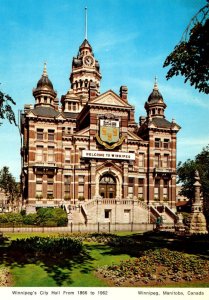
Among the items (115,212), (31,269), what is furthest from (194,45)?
(115,212)

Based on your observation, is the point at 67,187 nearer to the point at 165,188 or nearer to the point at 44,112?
the point at 44,112

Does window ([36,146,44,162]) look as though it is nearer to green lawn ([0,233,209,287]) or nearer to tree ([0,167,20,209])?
green lawn ([0,233,209,287])

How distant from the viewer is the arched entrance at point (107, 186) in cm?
3559

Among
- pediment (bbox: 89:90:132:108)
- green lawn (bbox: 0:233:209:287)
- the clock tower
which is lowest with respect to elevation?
green lawn (bbox: 0:233:209:287)

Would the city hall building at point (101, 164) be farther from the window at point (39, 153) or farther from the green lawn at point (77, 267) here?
the green lawn at point (77, 267)

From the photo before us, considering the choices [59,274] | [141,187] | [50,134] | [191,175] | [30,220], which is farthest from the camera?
[191,175]

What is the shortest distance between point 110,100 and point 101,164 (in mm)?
6905

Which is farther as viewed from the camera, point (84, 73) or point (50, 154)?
point (84, 73)

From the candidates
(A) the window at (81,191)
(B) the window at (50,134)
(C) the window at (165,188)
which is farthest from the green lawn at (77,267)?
(C) the window at (165,188)

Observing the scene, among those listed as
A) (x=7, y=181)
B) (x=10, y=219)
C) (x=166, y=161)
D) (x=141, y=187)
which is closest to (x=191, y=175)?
(x=166, y=161)

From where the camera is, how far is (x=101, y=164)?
35.1 metres

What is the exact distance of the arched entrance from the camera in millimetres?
35594

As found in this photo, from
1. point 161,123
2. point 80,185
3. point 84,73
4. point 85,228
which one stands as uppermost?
point 84,73

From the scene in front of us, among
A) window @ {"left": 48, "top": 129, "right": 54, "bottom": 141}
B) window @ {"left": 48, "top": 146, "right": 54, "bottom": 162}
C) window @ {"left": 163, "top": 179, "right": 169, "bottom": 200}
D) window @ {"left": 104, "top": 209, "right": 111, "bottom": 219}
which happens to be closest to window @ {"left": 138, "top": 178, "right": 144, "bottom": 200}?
window @ {"left": 163, "top": 179, "right": 169, "bottom": 200}
